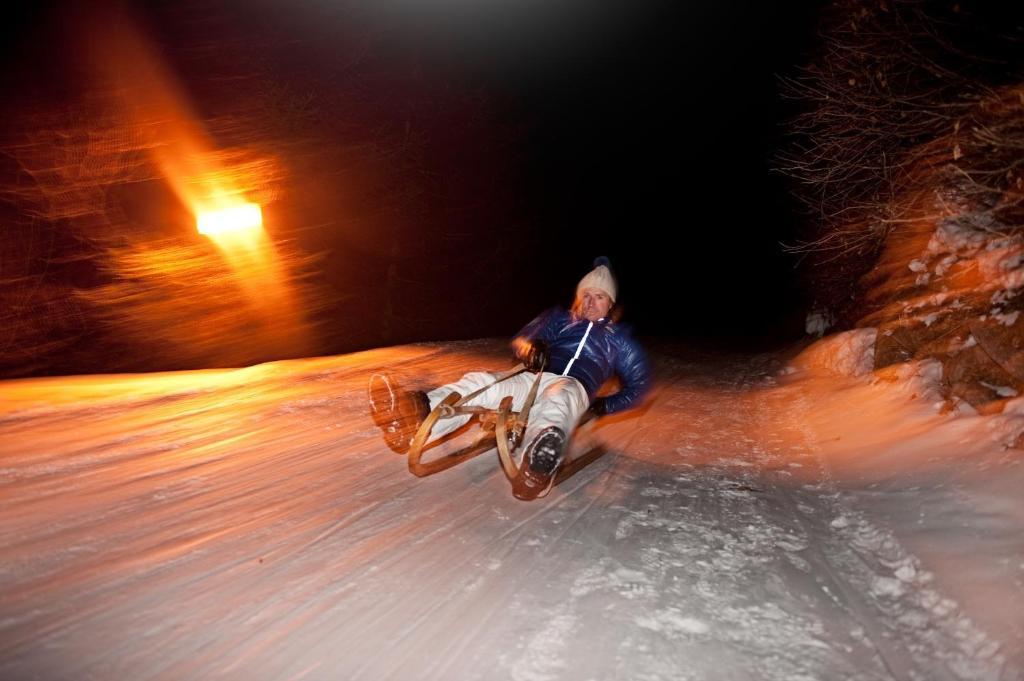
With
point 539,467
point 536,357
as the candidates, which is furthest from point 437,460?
point 536,357

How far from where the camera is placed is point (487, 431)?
409 centimetres

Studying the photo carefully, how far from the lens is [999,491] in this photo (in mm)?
2873

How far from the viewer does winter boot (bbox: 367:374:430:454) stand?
3695 mm

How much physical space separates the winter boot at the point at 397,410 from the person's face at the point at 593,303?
67.1 inches

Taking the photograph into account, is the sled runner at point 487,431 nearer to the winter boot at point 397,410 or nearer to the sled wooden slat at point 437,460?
the sled wooden slat at point 437,460

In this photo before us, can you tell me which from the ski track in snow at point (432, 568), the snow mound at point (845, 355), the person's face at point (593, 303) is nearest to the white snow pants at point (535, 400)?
the ski track in snow at point (432, 568)

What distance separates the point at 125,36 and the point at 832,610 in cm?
1160

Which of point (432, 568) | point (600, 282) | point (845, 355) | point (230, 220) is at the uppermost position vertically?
point (230, 220)

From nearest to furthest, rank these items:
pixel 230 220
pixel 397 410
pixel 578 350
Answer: pixel 397 410
pixel 578 350
pixel 230 220

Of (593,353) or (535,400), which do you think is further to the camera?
(593,353)

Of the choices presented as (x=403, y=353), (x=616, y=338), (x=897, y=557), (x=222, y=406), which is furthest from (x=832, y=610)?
(x=403, y=353)

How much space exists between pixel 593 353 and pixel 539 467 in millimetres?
1534

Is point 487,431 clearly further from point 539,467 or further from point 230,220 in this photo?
point 230,220

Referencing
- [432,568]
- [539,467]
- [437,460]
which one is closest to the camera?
[432,568]
